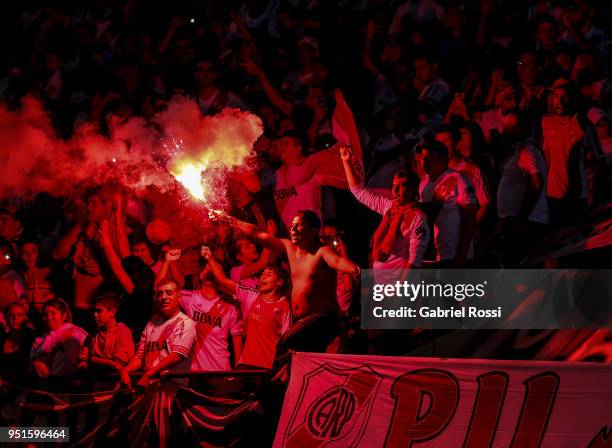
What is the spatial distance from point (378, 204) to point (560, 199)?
1621mm

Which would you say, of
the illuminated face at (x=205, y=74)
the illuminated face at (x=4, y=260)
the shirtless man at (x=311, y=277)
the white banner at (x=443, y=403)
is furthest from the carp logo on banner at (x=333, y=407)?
the illuminated face at (x=205, y=74)

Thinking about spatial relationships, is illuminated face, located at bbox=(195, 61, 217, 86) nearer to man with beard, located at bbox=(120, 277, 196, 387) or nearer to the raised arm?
the raised arm

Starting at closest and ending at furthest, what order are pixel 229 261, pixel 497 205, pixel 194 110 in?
pixel 497 205 < pixel 229 261 < pixel 194 110

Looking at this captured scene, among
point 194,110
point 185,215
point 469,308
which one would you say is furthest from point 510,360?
point 194,110

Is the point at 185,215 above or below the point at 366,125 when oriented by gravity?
below

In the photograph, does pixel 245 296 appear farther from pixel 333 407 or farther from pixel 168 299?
pixel 333 407

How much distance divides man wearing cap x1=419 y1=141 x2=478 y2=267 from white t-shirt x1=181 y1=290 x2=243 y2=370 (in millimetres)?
1987

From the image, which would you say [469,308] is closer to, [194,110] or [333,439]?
[333,439]

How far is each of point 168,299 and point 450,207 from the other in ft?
9.00

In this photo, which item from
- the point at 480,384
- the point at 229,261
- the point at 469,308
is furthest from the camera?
the point at 229,261

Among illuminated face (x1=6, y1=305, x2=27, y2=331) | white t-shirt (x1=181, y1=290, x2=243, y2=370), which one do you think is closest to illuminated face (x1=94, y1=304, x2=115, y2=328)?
white t-shirt (x1=181, y1=290, x2=243, y2=370)

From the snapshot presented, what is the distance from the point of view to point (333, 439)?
6.65 metres

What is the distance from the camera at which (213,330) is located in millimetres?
7887

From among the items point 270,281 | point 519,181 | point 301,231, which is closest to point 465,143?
point 519,181
